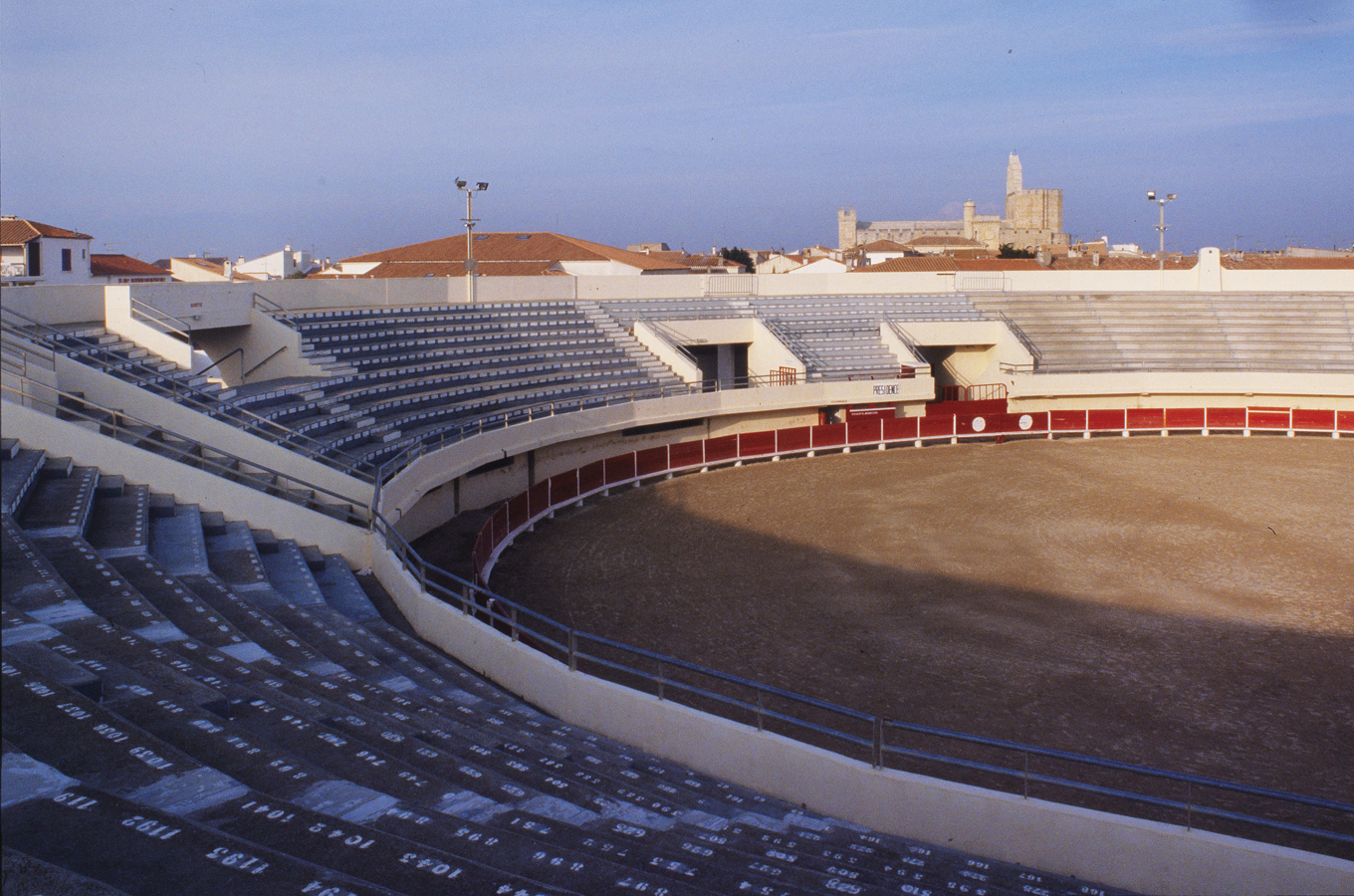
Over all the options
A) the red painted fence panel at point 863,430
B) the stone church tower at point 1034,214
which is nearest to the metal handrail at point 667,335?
the red painted fence panel at point 863,430

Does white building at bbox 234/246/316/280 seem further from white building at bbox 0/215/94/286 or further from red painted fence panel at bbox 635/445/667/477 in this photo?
red painted fence panel at bbox 635/445/667/477

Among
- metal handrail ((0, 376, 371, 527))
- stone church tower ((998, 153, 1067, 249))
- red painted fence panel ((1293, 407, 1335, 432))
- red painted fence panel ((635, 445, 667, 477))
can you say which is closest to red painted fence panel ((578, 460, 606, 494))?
red painted fence panel ((635, 445, 667, 477))

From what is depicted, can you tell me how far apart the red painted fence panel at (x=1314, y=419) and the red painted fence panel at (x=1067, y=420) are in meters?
→ 5.74

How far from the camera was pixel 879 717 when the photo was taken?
25.1 feet

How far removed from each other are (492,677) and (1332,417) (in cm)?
2778

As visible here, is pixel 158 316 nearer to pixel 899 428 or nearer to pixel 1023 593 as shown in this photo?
pixel 1023 593

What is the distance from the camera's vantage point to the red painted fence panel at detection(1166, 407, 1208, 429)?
1222 inches

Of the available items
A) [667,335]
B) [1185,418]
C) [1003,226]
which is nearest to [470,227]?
[667,335]

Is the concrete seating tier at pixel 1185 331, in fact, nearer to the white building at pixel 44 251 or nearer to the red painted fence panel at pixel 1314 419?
the red painted fence panel at pixel 1314 419

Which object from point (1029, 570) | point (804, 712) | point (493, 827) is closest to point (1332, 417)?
point (1029, 570)

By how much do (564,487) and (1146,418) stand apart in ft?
58.4

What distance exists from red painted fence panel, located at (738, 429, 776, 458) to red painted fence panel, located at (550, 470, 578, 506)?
5894mm

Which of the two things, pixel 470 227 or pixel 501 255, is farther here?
pixel 501 255

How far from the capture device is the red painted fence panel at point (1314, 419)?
30297 mm
